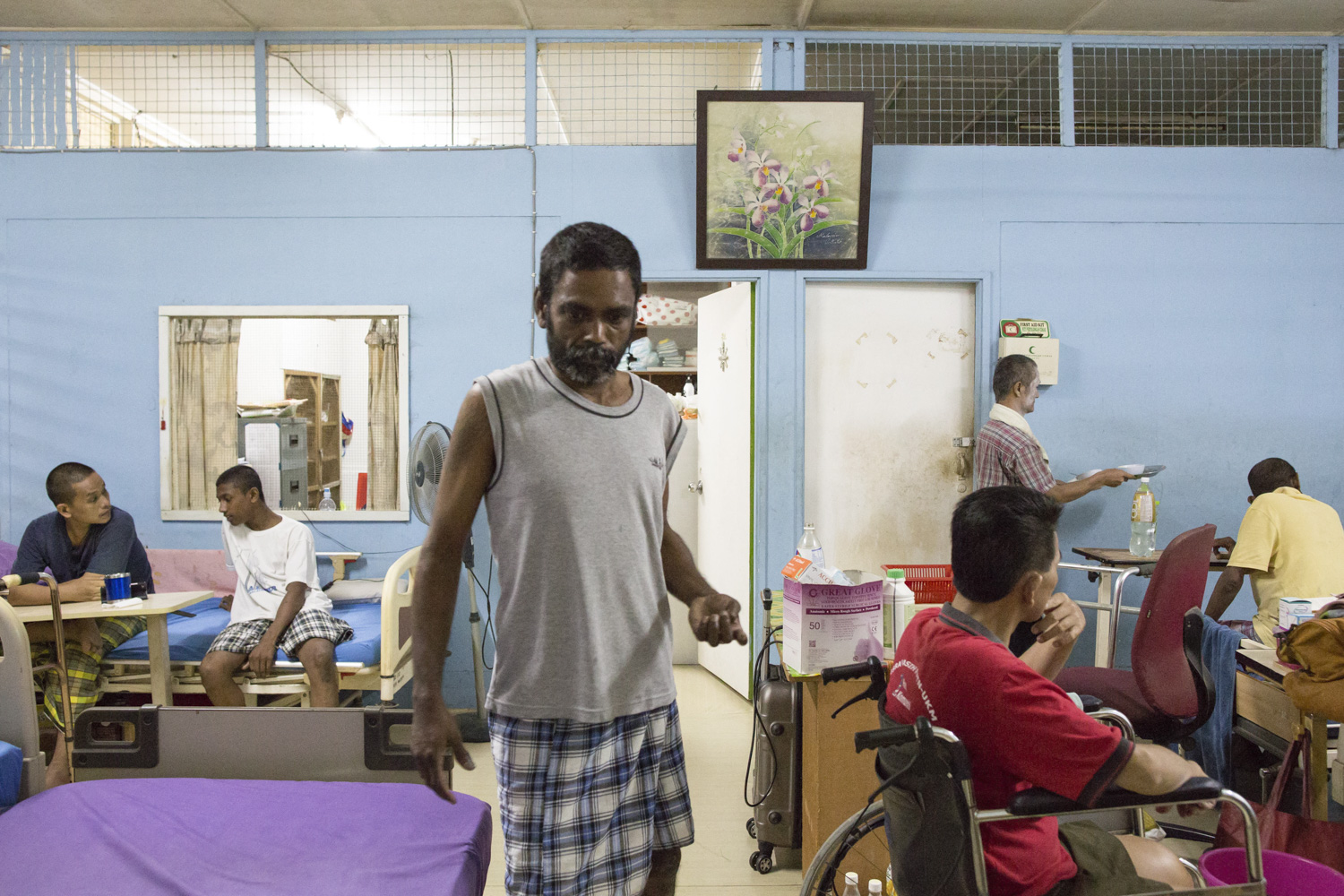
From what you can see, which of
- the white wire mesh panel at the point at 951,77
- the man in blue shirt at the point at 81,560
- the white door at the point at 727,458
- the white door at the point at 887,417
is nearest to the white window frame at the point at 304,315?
the man in blue shirt at the point at 81,560

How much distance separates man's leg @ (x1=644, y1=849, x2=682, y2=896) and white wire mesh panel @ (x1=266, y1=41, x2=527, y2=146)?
369cm

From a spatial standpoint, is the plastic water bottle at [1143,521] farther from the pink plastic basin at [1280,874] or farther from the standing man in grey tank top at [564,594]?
the standing man in grey tank top at [564,594]

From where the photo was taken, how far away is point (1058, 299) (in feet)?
13.9

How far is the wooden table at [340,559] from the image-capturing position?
4121 millimetres

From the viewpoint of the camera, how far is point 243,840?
180 cm

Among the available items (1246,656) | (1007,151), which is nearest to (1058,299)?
(1007,151)

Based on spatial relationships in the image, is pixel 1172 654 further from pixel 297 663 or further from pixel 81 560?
pixel 81 560

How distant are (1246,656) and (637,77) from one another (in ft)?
12.5

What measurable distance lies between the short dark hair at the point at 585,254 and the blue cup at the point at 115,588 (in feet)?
8.88

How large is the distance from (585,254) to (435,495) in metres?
2.39

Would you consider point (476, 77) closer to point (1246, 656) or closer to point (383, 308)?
point (383, 308)

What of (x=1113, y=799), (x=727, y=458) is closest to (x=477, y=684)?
(x=727, y=458)

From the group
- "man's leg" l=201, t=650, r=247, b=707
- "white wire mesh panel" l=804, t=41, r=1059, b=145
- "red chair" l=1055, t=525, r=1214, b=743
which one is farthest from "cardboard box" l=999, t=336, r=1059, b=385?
"man's leg" l=201, t=650, r=247, b=707

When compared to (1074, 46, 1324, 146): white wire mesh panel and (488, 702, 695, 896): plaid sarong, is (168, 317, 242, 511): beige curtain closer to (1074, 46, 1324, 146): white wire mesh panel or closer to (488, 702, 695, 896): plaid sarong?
(488, 702, 695, 896): plaid sarong
